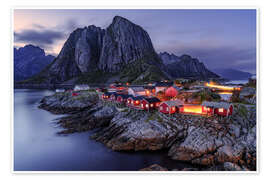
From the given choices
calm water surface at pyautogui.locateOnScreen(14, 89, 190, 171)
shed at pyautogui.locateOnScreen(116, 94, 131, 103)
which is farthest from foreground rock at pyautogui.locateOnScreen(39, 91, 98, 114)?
calm water surface at pyautogui.locateOnScreen(14, 89, 190, 171)

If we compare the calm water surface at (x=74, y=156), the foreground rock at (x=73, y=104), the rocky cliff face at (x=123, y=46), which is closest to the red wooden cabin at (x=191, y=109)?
the calm water surface at (x=74, y=156)

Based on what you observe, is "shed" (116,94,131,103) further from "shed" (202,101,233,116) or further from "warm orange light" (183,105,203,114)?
"shed" (202,101,233,116)

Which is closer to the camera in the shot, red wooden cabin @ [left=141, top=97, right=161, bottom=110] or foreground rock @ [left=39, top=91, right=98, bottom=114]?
red wooden cabin @ [left=141, top=97, right=161, bottom=110]

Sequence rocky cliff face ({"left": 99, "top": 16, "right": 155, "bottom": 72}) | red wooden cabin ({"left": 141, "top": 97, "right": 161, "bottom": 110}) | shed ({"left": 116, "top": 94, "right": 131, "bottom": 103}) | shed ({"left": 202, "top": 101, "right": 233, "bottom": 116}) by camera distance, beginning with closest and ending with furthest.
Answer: shed ({"left": 202, "top": 101, "right": 233, "bottom": 116}) < red wooden cabin ({"left": 141, "top": 97, "right": 161, "bottom": 110}) < shed ({"left": 116, "top": 94, "right": 131, "bottom": 103}) < rocky cliff face ({"left": 99, "top": 16, "right": 155, "bottom": 72})

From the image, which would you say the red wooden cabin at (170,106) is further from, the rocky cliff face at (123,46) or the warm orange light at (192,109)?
the rocky cliff face at (123,46)

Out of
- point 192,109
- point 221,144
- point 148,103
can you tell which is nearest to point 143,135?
point 148,103
